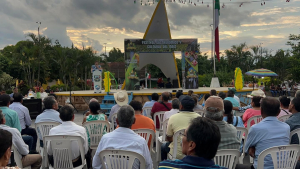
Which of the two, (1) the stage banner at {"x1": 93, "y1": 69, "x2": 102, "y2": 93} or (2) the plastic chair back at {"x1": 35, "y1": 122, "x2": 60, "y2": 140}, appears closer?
(2) the plastic chair back at {"x1": 35, "y1": 122, "x2": 60, "y2": 140}

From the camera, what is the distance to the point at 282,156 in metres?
2.70

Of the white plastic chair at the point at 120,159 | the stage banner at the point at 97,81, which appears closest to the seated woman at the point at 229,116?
the white plastic chair at the point at 120,159

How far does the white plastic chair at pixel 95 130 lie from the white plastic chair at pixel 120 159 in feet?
5.51

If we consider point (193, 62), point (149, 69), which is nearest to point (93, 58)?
point (149, 69)

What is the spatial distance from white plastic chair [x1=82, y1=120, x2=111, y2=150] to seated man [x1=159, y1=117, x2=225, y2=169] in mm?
2848

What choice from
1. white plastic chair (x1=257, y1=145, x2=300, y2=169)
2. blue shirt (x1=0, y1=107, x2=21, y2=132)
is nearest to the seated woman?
white plastic chair (x1=257, y1=145, x2=300, y2=169)

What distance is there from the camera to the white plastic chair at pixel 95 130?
4.34 meters

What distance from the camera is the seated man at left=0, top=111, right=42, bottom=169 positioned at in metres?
3.16

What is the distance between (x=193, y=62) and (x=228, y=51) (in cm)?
2019

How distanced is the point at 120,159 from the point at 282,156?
1.63 m

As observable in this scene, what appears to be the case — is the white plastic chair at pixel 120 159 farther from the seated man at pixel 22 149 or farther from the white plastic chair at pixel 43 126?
the white plastic chair at pixel 43 126

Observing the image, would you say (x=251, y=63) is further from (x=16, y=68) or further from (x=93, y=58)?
(x=16, y=68)

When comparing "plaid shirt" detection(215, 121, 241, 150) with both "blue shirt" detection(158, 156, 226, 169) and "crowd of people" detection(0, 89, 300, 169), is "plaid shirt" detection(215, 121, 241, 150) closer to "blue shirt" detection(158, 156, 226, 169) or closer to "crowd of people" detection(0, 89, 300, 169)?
"crowd of people" detection(0, 89, 300, 169)

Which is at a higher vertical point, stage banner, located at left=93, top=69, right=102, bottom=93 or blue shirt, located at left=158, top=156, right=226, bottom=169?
stage banner, located at left=93, top=69, right=102, bottom=93
